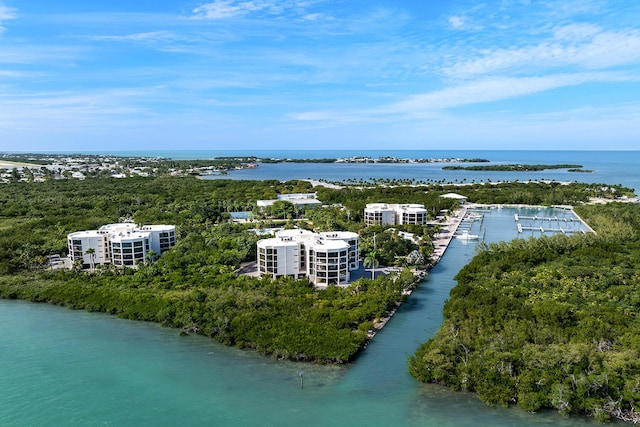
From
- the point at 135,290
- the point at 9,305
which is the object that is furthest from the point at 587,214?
the point at 9,305

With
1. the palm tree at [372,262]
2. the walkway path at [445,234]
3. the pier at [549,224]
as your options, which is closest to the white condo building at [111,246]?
the palm tree at [372,262]

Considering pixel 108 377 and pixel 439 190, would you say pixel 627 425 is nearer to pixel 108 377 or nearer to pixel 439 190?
pixel 108 377

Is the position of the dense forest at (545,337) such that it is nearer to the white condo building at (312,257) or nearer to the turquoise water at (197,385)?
the turquoise water at (197,385)

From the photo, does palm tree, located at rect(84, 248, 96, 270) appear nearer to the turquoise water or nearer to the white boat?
the turquoise water

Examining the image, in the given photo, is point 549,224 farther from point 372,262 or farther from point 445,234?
point 372,262

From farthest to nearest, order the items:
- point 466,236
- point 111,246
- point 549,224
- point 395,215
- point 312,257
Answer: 1. point 549,224
2. point 395,215
3. point 466,236
4. point 111,246
5. point 312,257

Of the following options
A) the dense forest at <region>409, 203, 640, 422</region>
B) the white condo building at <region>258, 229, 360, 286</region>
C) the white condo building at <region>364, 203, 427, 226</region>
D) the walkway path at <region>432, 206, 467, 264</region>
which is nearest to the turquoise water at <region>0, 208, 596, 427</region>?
the dense forest at <region>409, 203, 640, 422</region>

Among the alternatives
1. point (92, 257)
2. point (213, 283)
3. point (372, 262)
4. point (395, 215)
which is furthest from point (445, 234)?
point (92, 257)
